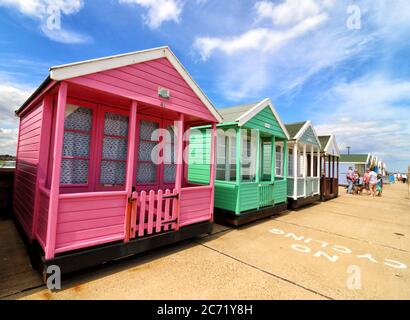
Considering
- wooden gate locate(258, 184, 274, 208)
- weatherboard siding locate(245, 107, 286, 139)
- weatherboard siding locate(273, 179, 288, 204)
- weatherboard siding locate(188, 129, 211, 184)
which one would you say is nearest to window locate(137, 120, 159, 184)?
weatherboard siding locate(188, 129, 211, 184)

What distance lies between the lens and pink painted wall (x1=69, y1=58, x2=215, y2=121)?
3.03m

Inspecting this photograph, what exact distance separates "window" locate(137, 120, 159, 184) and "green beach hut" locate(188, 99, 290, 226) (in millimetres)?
1999

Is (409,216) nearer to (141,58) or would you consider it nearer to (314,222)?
(314,222)

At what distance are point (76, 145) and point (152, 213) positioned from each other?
6.13 ft

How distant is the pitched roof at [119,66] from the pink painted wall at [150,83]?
7 cm

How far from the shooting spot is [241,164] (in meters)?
6.23

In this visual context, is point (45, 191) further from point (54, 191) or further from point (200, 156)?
point (200, 156)

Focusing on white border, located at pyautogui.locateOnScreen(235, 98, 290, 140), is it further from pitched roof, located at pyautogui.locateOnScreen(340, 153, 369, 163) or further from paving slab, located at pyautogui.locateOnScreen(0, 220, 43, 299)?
pitched roof, located at pyautogui.locateOnScreen(340, 153, 369, 163)

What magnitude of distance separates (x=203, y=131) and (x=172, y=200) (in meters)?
3.15

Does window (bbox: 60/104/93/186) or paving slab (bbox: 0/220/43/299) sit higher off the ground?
window (bbox: 60/104/93/186)

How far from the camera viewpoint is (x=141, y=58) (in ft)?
11.3

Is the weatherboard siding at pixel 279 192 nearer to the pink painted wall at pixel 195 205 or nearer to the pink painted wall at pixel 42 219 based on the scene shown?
the pink painted wall at pixel 195 205

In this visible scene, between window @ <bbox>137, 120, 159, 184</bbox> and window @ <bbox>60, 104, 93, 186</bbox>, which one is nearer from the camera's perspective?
window @ <bbox>60, 104, 93, 186</bbox>
